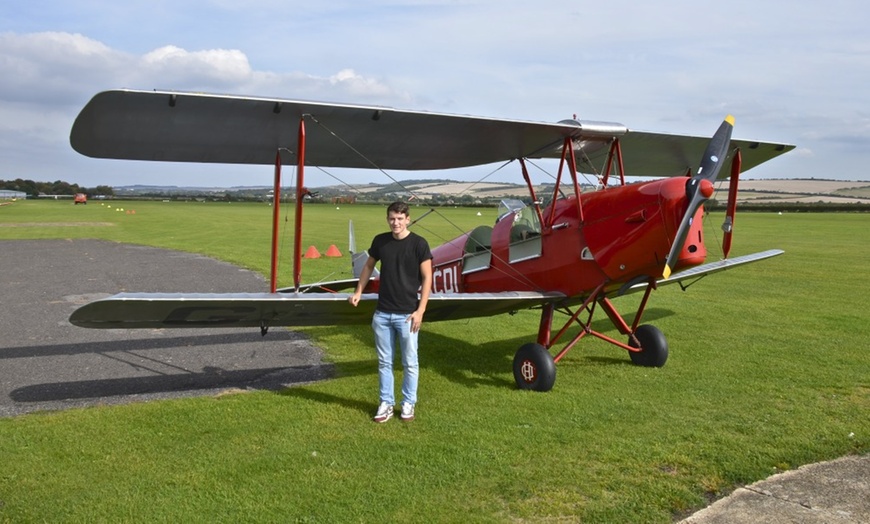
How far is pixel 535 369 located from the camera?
6340 millimetres

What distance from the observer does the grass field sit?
3.93m

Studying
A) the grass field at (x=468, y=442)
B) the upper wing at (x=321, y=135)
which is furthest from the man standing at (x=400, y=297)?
the upper wing at (x=321, y=135)

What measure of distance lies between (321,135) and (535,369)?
318cm

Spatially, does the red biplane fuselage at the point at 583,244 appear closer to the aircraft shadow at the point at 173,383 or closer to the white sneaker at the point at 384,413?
the aircraft shadow at the point at 173,383

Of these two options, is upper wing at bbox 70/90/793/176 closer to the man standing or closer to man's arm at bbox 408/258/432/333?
the man standing

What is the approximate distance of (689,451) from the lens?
187 inches

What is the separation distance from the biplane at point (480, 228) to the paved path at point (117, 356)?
3.32ft

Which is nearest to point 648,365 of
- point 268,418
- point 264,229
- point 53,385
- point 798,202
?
point 268,418

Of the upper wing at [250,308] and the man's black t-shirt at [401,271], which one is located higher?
the man's black t-shirt at [401,271]

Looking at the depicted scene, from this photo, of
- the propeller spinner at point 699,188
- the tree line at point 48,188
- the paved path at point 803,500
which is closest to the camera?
the paved path at point 803,500

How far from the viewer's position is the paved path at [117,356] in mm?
6391

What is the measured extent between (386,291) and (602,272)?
2.31 metres

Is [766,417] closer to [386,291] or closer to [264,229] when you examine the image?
[386,291]

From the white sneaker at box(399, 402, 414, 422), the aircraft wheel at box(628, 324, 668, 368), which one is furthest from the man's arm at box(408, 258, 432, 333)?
the aircraft wheel at box(628, 324, 668, 368)
